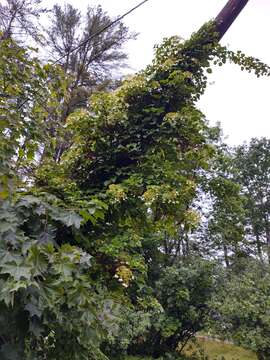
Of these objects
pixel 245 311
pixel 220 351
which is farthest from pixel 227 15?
→ pixel 220 351

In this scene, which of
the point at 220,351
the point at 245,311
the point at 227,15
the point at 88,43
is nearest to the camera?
the point at 227,15

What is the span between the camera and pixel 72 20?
7273 millimetres

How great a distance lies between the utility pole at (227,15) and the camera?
2986 mm

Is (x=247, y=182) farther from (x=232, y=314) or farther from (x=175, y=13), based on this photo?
(x=175, y=13)

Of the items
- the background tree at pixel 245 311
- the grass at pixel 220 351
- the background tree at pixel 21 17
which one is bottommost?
the grass at pixel 220 351

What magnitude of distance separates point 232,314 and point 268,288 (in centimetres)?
99

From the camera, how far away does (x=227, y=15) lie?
311cm

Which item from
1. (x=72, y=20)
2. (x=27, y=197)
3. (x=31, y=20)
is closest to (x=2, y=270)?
(x=27, y=197)

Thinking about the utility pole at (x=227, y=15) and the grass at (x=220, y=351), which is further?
the grass at (x=220, y=351)

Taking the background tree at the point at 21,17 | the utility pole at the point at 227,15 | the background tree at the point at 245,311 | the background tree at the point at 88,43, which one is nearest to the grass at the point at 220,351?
the background tree at the point at 245,311

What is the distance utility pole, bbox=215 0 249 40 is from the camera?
2.99 meters

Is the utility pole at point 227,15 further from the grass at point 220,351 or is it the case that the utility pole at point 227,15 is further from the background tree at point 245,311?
the grass at point 220,351

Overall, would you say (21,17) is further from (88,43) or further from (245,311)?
(245,311)

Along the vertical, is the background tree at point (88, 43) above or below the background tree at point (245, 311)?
above
